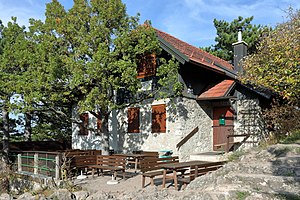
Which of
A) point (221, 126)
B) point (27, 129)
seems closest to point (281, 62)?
point (221, 126)

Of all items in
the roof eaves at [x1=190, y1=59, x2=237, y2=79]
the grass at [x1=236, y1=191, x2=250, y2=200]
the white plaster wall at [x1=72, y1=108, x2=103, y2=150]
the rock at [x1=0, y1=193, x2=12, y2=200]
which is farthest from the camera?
the white plaster wall at [x1=72, y1=108, x2=103, y2=150]

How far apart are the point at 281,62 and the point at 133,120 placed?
319 inches

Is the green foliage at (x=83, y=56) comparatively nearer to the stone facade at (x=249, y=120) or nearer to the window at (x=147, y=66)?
the window at (x=147, y=66)

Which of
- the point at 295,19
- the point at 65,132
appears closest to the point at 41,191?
the point at 295,19

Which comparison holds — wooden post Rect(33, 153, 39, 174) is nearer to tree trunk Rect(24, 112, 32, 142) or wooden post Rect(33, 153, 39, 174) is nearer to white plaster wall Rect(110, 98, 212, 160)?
white plaster wall Rect(110, 98, 212, 160)

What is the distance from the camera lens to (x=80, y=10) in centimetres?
1253

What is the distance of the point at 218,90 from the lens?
14125 millimetres

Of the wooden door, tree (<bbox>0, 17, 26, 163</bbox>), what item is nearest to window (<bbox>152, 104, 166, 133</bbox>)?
the wooden door

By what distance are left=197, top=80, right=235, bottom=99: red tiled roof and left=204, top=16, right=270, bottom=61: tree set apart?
29.6 feet

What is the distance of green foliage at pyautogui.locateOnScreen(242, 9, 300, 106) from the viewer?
9.21m

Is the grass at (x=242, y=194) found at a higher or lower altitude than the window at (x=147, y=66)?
lower

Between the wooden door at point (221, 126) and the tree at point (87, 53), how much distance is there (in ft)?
10.7

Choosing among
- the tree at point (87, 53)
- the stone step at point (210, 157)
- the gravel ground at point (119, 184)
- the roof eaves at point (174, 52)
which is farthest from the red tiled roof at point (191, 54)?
the gravel ground at point (119, 184)

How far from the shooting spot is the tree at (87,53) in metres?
12.0
